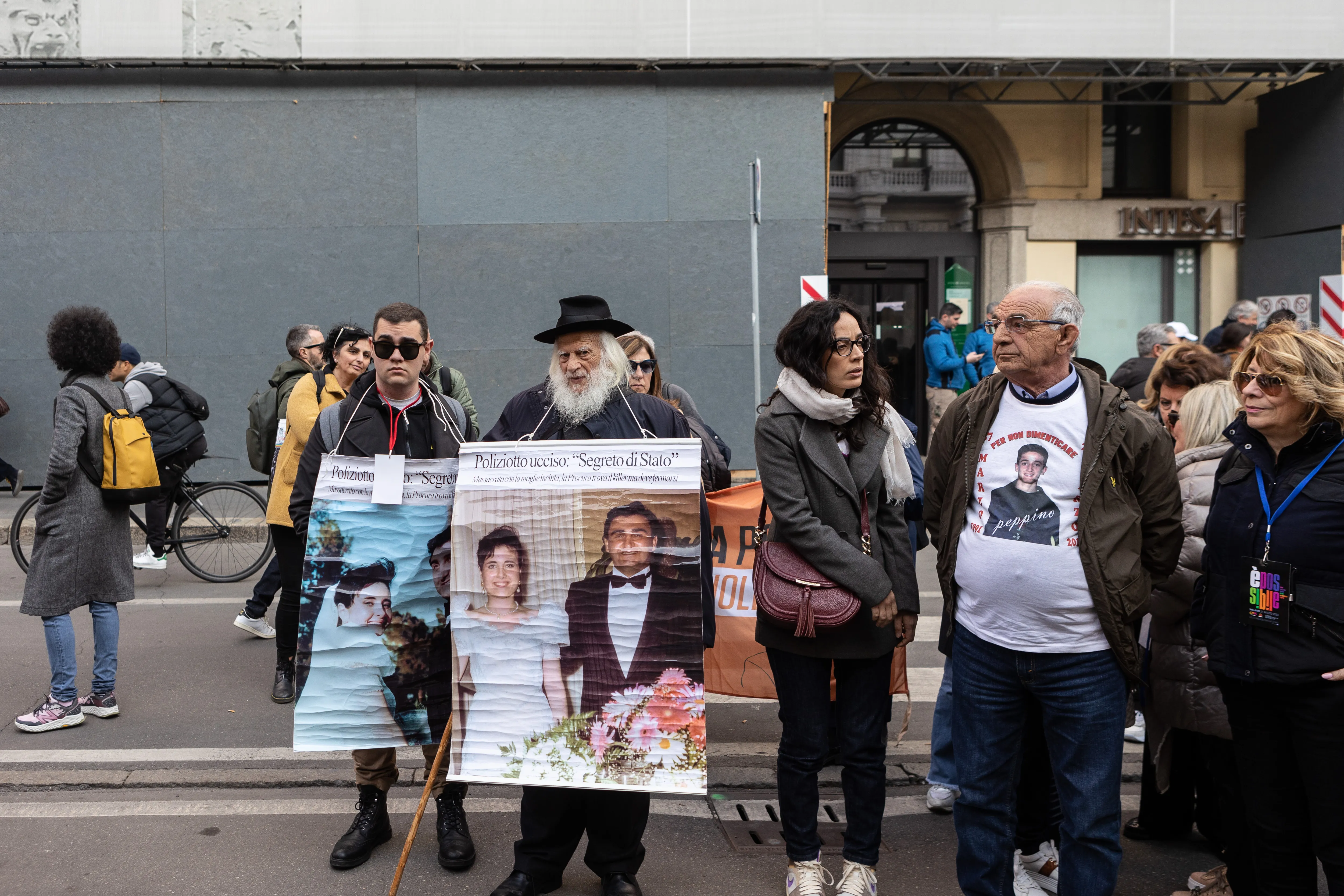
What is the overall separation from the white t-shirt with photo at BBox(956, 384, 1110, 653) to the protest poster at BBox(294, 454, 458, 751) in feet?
5.55

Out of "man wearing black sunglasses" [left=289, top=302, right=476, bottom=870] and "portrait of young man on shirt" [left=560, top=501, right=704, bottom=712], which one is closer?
"portrait of young man on shirt" [left=560, top=501, right=704, bottom=712]

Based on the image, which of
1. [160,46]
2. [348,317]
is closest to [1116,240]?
[348,317]

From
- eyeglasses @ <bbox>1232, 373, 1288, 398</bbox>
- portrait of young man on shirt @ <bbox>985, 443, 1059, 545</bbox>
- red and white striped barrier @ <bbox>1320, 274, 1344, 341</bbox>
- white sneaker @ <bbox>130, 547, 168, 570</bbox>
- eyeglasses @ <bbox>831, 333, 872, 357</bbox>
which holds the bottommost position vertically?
white sneaker @ <bbox>130, 547, 168, 570</bbox>

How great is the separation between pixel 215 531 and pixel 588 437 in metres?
5.84

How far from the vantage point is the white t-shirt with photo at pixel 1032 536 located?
10.2ft

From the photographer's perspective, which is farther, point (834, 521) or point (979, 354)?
point (979, 354)

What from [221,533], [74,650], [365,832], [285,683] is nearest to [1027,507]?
[365,832]

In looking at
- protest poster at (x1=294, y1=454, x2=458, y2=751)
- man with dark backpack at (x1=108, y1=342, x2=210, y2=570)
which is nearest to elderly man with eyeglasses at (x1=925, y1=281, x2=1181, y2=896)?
protest poster at (x1=294, y1=454, x2=458, y2=751)

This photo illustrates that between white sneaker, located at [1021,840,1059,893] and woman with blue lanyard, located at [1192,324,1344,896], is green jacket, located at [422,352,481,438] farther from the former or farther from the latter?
woman with blue lanyard, located at [1192,324,1344,896]

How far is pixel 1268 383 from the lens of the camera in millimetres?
3109

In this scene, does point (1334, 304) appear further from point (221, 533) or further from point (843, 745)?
point (221, 533)

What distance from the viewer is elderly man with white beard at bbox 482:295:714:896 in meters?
3.68

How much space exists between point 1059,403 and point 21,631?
6501 millimetres

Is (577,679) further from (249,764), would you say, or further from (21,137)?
(21,137)
